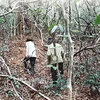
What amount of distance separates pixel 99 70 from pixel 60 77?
114 cm

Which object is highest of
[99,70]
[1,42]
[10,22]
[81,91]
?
[10,22]

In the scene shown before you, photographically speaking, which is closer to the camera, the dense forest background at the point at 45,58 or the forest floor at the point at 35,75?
the dense forest background at the point at 45,58

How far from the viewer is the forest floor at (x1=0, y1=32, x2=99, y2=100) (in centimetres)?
639

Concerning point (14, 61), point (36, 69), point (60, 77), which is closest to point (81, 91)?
point (60, 77)

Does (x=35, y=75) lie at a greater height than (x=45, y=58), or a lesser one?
lesser

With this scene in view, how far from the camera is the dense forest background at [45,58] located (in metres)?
4.79

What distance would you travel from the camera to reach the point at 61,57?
7.32m

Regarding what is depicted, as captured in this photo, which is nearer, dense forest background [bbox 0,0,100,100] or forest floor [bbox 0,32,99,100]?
dense forest background [bbox 0,0,100,100]

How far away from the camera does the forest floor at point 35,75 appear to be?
21.0 feet

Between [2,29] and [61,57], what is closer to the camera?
[61,57]

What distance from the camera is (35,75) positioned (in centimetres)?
863

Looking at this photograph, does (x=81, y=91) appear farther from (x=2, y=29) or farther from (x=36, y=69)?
(x=2, y=29)

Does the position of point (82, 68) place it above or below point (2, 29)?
below

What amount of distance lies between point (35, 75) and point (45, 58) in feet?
7.52
